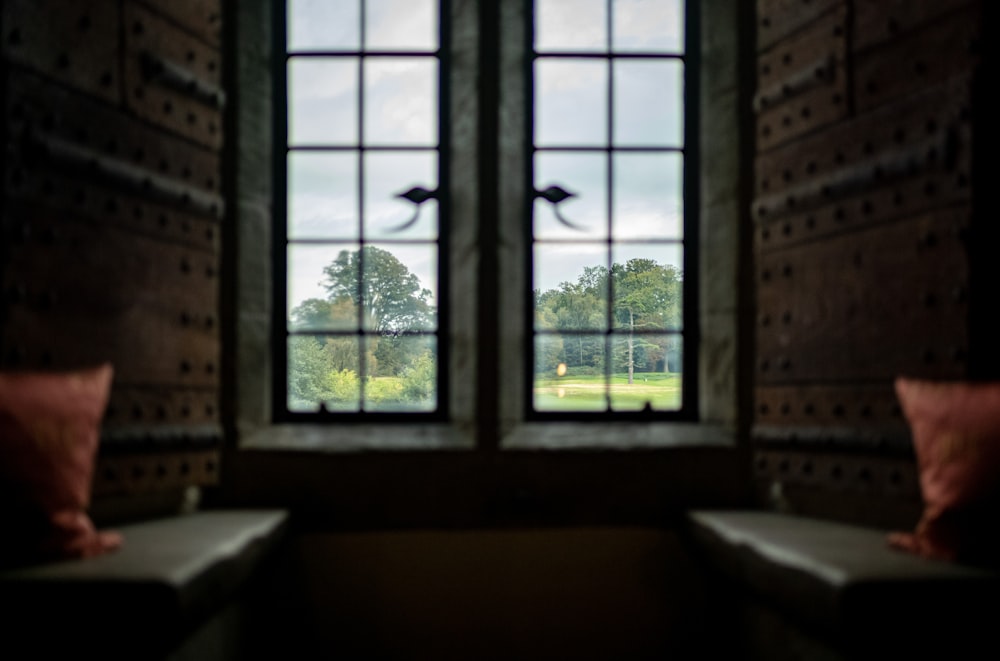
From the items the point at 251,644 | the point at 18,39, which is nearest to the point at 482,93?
the point at 18,39

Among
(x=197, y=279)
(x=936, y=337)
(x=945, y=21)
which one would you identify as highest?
(x=945, y=21)

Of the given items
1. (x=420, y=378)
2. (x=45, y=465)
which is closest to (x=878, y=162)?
(x=420, y=378)

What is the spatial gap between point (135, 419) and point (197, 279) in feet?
1.37

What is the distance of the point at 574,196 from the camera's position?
205 cm

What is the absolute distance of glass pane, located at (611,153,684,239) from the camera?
6.74 feet

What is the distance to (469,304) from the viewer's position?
1.94 m

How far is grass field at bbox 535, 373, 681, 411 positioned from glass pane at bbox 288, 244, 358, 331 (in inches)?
25.9

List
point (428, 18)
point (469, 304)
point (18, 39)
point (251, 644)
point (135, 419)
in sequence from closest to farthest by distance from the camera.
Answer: point (18, 39) → point (135, 419) → point (251, 644) → point (469, 304) → point (428, 18)

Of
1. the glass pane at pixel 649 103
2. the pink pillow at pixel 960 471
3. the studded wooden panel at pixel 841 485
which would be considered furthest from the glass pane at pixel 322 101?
the pink pillow at pixel 960 471

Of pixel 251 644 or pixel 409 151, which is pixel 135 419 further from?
pixel 409 151

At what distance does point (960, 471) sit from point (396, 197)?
1.62 metres

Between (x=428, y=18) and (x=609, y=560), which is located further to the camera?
(x=428, y=18)

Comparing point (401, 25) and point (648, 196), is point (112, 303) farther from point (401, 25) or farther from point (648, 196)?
point (648, 196)

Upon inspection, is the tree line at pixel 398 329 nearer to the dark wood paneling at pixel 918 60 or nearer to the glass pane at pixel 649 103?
the glass pane at pixel 649 103
